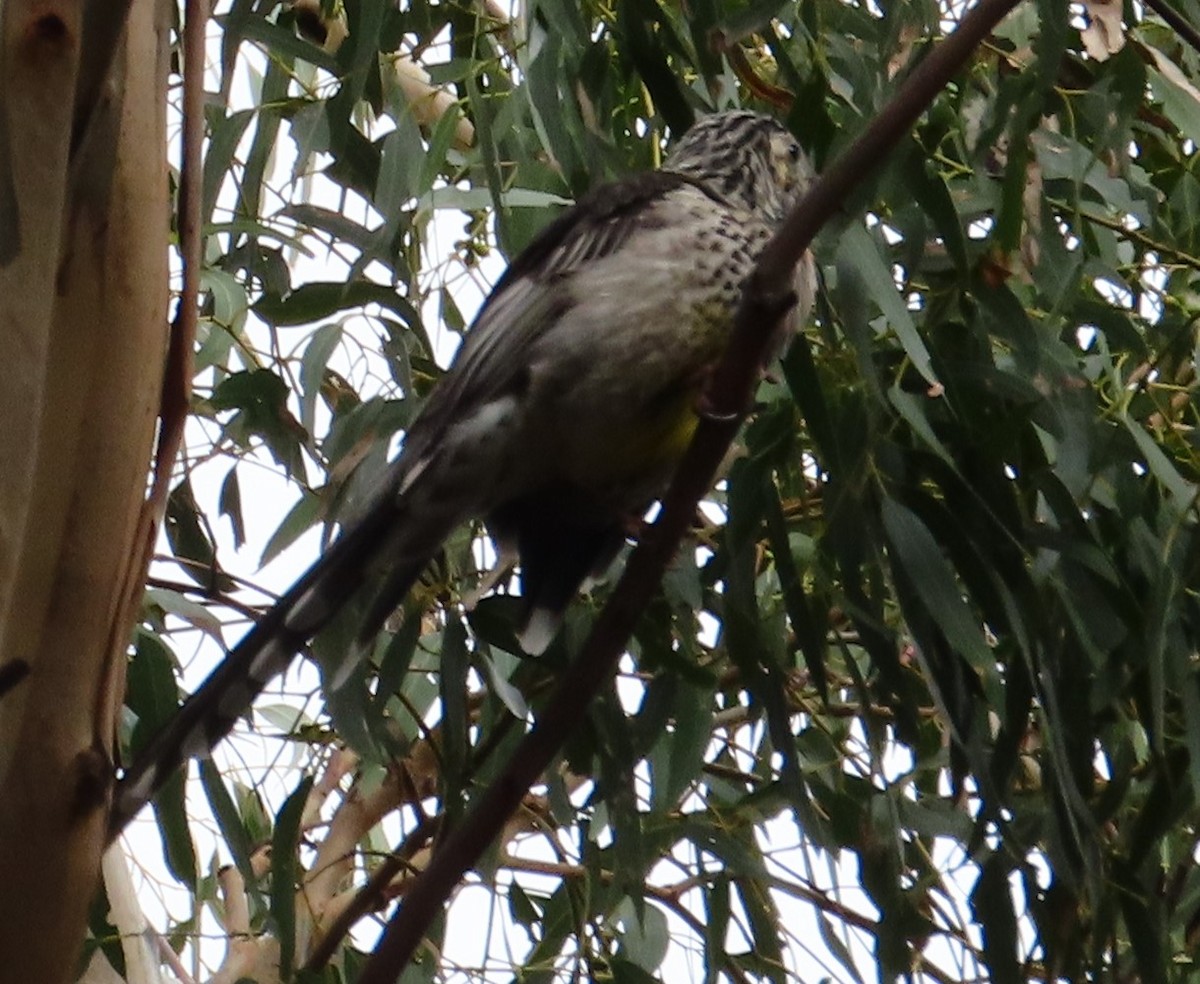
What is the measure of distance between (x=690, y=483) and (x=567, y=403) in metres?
0.46

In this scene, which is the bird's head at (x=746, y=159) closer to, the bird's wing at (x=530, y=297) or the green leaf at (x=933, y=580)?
the bird's wing at (x=530, y=297)

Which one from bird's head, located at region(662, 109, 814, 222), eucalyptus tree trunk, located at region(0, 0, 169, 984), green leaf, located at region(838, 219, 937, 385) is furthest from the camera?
bird's head, located at region(662, 109, 814, 222)

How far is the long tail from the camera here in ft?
5.24

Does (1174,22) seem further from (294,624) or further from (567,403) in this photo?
(294,624)

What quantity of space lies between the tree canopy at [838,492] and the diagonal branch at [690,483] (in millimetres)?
174

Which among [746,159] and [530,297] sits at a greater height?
[746,159]

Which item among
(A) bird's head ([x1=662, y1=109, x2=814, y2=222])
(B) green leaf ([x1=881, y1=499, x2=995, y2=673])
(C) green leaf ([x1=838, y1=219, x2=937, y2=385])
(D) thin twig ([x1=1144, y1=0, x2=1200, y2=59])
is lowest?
(B) green leaf ([x1=881, y1=499, x2=995, y2=673])

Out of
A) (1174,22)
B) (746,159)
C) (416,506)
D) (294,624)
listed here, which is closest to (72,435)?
(294,624)

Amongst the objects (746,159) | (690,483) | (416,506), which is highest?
(746,159)

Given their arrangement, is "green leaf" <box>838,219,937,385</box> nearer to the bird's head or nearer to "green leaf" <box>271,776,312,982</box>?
the bird's head

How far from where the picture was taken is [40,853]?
48.9 inches

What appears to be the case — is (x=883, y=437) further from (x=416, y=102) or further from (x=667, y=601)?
(x=416, y=102)

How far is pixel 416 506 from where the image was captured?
1.83 metres

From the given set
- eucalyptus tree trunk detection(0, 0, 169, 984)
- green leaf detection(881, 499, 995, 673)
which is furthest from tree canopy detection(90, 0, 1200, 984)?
eucalyptus tree trunk detection(0, 0, 169, 984)
